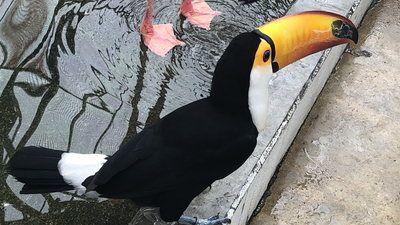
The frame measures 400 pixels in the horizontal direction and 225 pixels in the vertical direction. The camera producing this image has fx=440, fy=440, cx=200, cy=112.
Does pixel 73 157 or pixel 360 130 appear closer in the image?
pixel 73 157

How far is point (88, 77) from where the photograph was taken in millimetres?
3260

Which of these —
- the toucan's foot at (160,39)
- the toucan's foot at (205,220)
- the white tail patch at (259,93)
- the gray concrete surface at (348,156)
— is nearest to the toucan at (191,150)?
the white tail patch at (259,93)

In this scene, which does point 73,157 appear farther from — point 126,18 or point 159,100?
point 126,18

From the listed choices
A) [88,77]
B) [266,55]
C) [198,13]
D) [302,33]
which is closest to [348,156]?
[302,33]

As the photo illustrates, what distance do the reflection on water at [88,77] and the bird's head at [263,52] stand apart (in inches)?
38.6

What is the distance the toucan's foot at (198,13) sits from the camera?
153 inches

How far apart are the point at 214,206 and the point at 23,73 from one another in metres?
1.81

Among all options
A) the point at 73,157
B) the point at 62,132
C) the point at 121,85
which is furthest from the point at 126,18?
the point at 73,157

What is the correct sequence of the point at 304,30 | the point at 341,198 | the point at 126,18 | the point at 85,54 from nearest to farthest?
the point at 304,30, the point at 341,198, the point at 85,54, the point at 126,18

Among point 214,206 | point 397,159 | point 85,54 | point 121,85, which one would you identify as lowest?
point 397,159

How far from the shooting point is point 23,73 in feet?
10.6

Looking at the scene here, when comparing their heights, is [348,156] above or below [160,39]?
below

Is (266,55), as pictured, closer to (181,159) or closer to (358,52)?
(181,159)

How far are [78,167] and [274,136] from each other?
1148 mm
